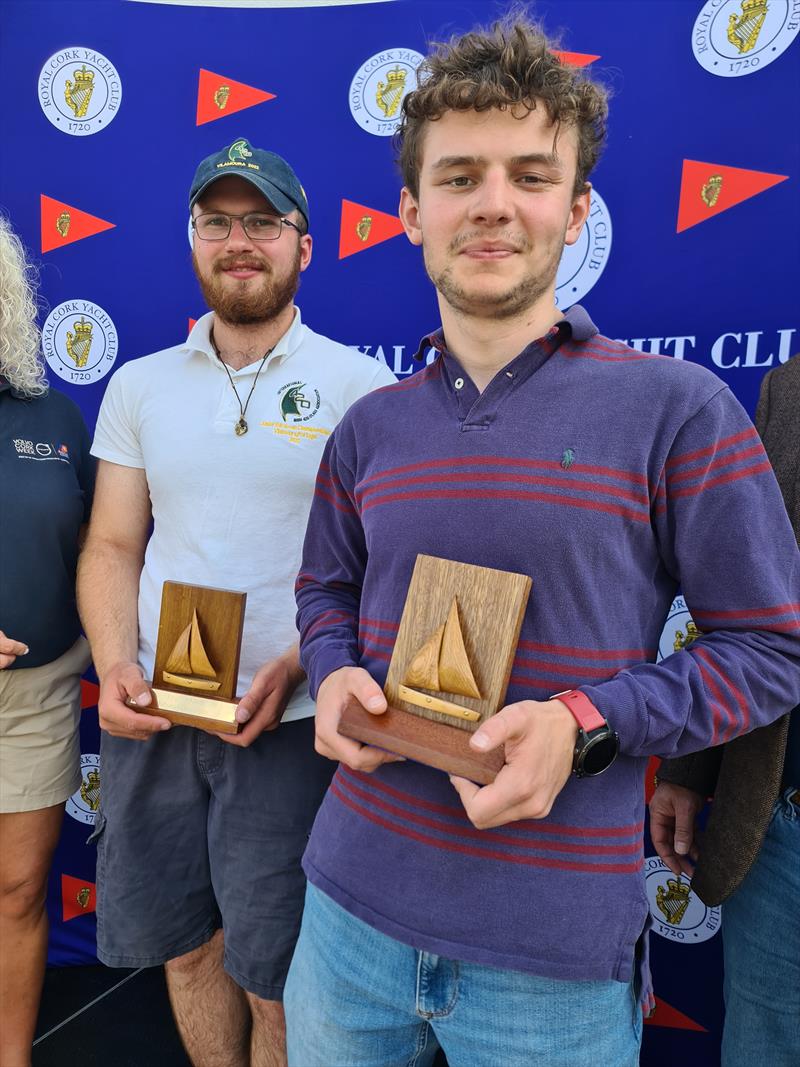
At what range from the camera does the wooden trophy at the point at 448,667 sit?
81cm

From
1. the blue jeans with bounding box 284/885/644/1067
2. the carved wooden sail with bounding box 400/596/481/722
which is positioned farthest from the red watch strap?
the blue jeans with bounding box 284/885/644/1067

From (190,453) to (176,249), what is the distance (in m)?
0.94

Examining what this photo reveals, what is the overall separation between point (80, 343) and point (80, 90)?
2.33 feet

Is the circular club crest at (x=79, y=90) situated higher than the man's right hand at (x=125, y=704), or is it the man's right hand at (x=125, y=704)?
the circular club crest at (x=79, y=90)

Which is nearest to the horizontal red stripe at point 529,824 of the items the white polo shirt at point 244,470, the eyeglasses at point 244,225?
the white polo shirt at point 244,470

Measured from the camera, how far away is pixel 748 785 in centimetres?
107

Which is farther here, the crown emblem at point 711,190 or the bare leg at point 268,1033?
the crown emblem at point 711,190

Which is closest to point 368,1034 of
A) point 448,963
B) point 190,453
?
point 448,963

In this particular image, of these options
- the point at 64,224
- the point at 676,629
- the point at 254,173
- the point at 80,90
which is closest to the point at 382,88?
the point at 254,173

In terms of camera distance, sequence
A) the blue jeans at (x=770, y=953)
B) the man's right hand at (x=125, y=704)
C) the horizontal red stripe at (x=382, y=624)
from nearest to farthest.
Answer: the horizontal red stripe at (x=382, y=624) → the blue jeans at (x=770, y=953) → the man's right hand at (x=125, y=704)

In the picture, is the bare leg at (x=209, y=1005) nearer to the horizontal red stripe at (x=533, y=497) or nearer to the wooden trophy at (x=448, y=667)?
the wooden trophy at (x=448, y=667)

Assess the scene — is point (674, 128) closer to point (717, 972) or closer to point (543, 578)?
point (543, 578)

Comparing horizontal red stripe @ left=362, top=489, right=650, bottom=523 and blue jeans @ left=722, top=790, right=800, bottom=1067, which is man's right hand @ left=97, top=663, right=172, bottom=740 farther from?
blue jeans @ left=722, top=790, right=800, bottom=1067

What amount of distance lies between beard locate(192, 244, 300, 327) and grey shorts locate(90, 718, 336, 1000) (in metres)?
0.84
